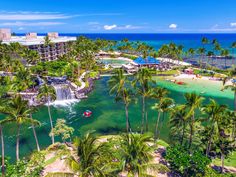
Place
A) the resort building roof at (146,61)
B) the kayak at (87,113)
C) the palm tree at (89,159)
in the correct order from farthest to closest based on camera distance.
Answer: the resort building roof at (146,61)
the kayak at (87,113)
the palm tree at (89,159)

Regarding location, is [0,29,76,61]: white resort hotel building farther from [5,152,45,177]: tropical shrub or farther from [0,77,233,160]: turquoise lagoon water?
[5,152,45,177]: tropical shrub

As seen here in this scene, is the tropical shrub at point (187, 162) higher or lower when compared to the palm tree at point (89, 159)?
lower

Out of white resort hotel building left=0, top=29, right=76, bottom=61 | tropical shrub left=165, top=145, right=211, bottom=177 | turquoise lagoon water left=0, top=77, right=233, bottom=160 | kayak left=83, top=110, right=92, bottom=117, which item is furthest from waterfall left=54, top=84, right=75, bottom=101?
white resort hotel building left=0, top=29, right=76, bottom=61

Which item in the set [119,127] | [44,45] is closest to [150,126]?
[119,127]

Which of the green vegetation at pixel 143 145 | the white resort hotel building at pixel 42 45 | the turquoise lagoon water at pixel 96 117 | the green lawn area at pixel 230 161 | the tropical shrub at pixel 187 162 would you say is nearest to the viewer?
the green vegetation at pixel 143 145

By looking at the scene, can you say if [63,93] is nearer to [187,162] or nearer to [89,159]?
[187,162]

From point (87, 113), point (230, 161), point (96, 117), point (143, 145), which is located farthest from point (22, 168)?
point (87, 113)

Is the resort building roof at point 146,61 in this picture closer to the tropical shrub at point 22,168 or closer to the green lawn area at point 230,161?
the green lawn area at point 230,161

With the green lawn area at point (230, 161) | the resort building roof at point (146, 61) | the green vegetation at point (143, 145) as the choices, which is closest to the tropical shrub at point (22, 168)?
the green vegetation at point (143, 145)
